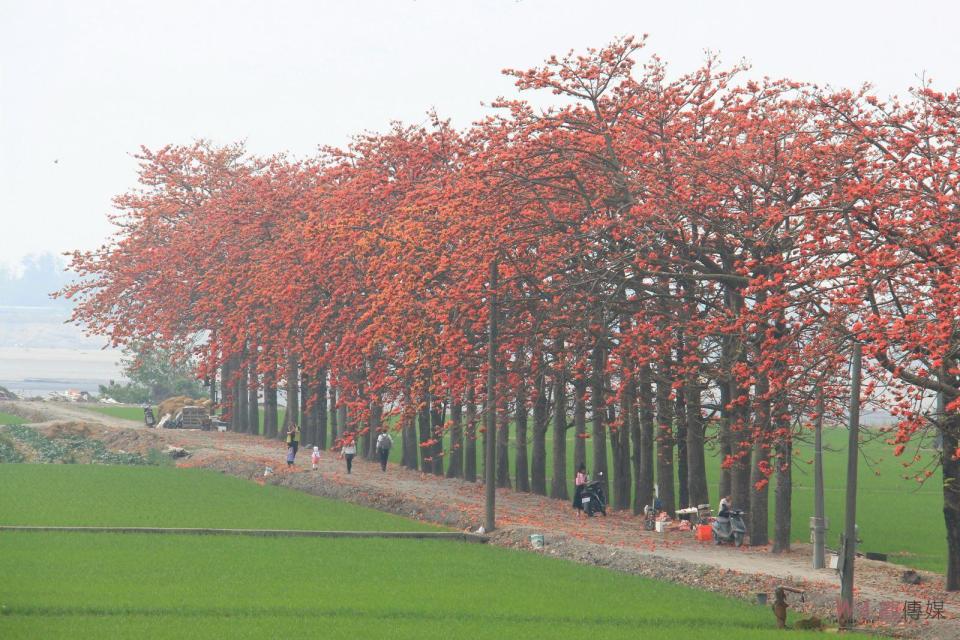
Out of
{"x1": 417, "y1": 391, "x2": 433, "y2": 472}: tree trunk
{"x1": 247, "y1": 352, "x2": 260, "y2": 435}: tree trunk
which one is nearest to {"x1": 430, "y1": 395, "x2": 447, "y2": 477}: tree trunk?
{"x1": 417, "y1": 391, "x2": 433, "y2": 472}: tree trunk

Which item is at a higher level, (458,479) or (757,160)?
(757,160)

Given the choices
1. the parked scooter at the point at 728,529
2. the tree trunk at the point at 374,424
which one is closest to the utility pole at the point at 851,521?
the parked scooter at the point at 728,529

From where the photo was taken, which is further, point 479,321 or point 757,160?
point 479,321

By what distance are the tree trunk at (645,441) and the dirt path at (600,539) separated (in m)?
0.85

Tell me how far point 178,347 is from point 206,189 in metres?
14.6

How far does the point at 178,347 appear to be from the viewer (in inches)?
3081

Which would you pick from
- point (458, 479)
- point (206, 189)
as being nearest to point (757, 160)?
point (458, 479)

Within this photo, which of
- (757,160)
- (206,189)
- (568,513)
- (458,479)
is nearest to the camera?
(757,160)

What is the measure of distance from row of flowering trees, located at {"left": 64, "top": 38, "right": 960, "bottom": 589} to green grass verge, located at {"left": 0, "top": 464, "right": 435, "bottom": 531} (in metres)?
4.10

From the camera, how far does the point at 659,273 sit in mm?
34531

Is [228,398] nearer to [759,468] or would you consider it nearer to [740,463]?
[740,463]

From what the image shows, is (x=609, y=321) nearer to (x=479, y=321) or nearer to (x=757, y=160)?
(x=479, y=321)

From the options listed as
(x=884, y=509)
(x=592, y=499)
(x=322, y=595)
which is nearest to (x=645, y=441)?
(x=592, y=499)

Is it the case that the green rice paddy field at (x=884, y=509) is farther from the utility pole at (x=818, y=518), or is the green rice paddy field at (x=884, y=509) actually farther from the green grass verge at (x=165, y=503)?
the green grass verge at (x=165, y=503)
